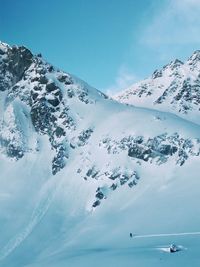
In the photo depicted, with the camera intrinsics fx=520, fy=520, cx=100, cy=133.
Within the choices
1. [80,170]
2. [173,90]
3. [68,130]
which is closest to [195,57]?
[173,90]

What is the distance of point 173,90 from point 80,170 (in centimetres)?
6256

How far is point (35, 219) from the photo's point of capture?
3654 inches

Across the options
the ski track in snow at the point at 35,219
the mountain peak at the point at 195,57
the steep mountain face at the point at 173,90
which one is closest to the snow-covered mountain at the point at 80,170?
the ski track in snow at the point at 35,219

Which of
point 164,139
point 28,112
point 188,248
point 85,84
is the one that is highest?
point 85,84

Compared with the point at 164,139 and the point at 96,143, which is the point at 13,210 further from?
the point at 164,139

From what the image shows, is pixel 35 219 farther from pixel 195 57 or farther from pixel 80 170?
pixel 195 57

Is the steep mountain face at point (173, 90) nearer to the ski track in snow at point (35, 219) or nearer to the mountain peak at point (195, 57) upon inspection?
the mountain peak at point (195, 57)

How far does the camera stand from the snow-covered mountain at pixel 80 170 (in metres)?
81.4

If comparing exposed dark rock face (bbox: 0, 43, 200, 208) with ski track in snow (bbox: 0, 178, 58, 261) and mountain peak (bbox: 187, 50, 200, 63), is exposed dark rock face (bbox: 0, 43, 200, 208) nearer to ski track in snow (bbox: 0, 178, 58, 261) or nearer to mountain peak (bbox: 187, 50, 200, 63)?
ski track in snow (bbox: 0, 178, 58, 261)

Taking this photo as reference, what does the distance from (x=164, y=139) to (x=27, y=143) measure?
33.0 m

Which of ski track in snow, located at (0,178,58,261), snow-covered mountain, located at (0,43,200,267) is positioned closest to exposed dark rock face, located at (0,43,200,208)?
snow-covered mountain, located at (0,43,200,267)

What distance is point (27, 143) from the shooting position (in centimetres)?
11788

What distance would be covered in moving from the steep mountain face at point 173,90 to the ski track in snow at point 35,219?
5158 centimetres

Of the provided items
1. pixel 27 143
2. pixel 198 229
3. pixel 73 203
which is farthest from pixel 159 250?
pixel 27 143
